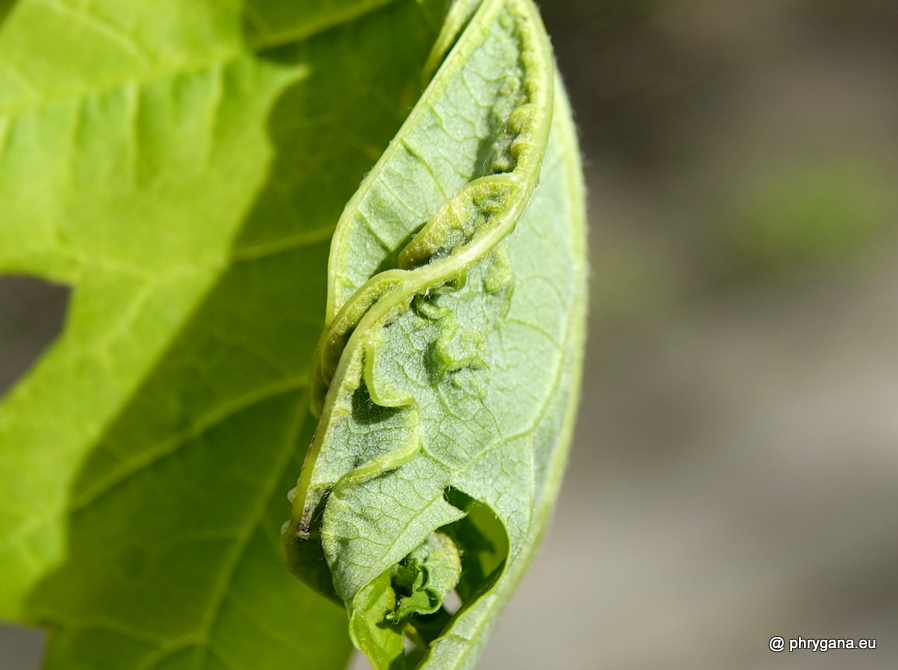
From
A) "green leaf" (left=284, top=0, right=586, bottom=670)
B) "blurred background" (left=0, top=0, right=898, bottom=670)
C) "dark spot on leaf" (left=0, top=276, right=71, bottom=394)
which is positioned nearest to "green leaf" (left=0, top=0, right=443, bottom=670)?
"green leaf" (left=284, top=0, right=586, bottom=670)

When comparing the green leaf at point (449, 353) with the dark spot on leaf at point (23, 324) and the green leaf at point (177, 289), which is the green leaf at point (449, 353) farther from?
the dark spot on leaf at point (23, 324)

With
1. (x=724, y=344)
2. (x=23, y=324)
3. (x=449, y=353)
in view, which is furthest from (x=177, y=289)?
(x=724, y=344)

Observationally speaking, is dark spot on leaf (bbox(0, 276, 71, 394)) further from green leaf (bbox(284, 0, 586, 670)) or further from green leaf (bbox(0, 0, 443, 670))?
green leaf (bbox(284, 0, 586, 670))

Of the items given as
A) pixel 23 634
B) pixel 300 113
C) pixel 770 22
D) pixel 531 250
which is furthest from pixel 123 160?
pixel 770 22

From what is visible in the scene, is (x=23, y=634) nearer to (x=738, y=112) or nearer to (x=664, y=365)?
→ (x=664, y=365)

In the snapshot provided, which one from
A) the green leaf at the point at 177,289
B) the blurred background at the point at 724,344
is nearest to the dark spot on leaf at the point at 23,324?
the blurred background at the point at 724,344

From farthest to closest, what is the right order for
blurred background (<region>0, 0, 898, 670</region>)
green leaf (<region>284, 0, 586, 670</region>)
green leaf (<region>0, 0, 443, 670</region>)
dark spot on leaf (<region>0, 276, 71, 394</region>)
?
dark spot on leaf (<region>0, 276, 71, 394</region>)
blurred background (<region>0, 0, 898, 670</region>)
green leaf (<region>0, 0, 443, 670</region>)
green leaf (<region>284, 0, 586, 670</region>)
